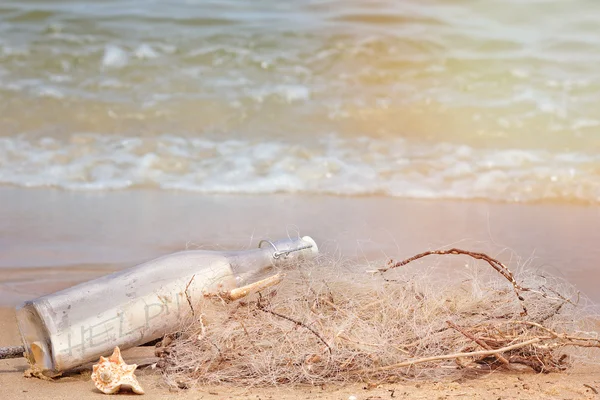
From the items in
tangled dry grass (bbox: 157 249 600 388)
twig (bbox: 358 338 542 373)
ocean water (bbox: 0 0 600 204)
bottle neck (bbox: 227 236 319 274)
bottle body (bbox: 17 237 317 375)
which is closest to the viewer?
twig (bbox: 358 338 542 373)

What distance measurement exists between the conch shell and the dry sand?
36mm

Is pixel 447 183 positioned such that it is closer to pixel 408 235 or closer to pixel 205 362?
pixel 408 235

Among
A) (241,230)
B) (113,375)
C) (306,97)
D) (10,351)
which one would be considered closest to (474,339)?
(113,375)

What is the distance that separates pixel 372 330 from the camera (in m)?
2.09

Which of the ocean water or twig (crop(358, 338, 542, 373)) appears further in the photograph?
the ocean water

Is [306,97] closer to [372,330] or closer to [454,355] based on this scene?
[372,330]

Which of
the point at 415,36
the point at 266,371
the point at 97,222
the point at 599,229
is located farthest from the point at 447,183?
the point at 415,36

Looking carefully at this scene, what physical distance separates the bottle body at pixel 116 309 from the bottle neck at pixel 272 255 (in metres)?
0.05

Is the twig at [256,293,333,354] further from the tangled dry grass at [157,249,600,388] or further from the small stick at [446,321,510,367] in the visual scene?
the small stick at [446,321,510,367]

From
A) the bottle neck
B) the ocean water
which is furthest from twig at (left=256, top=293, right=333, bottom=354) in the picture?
the ocean water

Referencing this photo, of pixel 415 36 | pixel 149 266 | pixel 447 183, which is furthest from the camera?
pixel 415 36

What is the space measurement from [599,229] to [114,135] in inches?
147

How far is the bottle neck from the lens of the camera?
2.45 m

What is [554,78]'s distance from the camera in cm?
743
